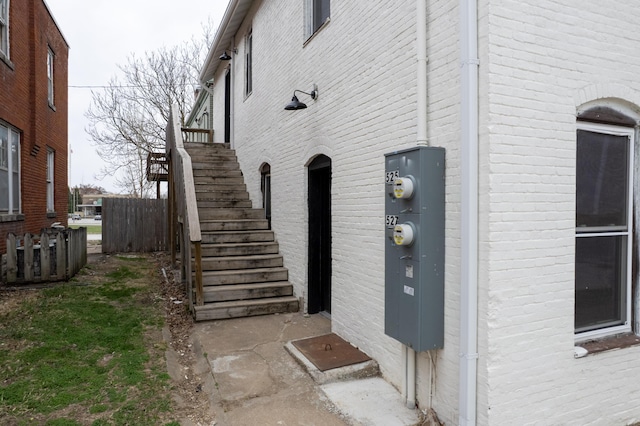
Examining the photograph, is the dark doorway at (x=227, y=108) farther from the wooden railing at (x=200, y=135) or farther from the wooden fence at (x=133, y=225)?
the wooden fence at (x=133, y=225)

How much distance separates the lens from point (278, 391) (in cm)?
381

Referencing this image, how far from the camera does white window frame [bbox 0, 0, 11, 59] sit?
28.7 feet

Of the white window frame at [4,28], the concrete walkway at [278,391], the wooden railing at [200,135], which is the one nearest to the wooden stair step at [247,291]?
the concrete walkway at [278,391]

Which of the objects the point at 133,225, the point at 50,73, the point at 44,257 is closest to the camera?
the point at 44,257

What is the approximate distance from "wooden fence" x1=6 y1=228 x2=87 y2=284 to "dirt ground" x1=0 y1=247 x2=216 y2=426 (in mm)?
282

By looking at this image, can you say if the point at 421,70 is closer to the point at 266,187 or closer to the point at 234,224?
the point at 234,224

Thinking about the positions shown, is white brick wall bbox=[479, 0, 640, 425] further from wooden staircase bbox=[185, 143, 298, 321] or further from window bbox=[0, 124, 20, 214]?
window bbox=[0, 124, 20, 214]

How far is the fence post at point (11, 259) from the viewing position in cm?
742

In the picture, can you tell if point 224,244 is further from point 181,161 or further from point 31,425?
point 31,425

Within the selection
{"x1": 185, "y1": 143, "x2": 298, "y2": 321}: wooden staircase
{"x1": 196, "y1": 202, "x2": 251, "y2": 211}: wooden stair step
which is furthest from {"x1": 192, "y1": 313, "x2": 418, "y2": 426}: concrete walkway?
{"x1": 196, "y1": 202, "x2": 251, "y2": 211}: wooden stair step

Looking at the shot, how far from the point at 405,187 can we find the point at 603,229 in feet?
5.84

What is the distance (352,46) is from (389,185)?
2.11 meters

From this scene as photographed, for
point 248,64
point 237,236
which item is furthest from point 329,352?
point 248,64

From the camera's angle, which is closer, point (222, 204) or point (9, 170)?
point (222, 204)
